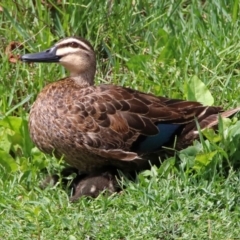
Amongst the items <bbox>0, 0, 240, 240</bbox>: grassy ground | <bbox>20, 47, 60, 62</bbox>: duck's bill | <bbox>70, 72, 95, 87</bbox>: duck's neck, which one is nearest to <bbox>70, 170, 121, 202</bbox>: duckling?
<bbox>0, 0, 240, 240</bbox>: grassy ground

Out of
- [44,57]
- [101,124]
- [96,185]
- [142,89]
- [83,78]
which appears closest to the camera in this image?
[96,185]

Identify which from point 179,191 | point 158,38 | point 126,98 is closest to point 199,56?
point 158,38

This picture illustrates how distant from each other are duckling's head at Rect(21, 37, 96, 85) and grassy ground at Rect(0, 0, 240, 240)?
20.2 inches

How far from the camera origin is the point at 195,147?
689 centimetres

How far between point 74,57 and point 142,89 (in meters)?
0.83

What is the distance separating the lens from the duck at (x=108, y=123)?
6961mm

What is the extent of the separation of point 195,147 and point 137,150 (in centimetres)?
43

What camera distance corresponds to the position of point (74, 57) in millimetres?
Result: 7402

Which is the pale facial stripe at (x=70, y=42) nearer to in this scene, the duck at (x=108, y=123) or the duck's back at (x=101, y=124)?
the duck at (x=108, y=123)

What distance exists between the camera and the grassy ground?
20.2 ft

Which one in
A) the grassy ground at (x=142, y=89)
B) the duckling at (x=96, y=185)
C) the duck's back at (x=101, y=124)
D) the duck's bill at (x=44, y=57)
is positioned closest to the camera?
the grassy ground at (x=142, y=89)

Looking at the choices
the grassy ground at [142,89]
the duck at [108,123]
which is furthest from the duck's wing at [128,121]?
the grassy ground at [142,89]

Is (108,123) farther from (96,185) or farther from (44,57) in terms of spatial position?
(44,57)

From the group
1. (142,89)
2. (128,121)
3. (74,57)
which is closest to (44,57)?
(74,57)
